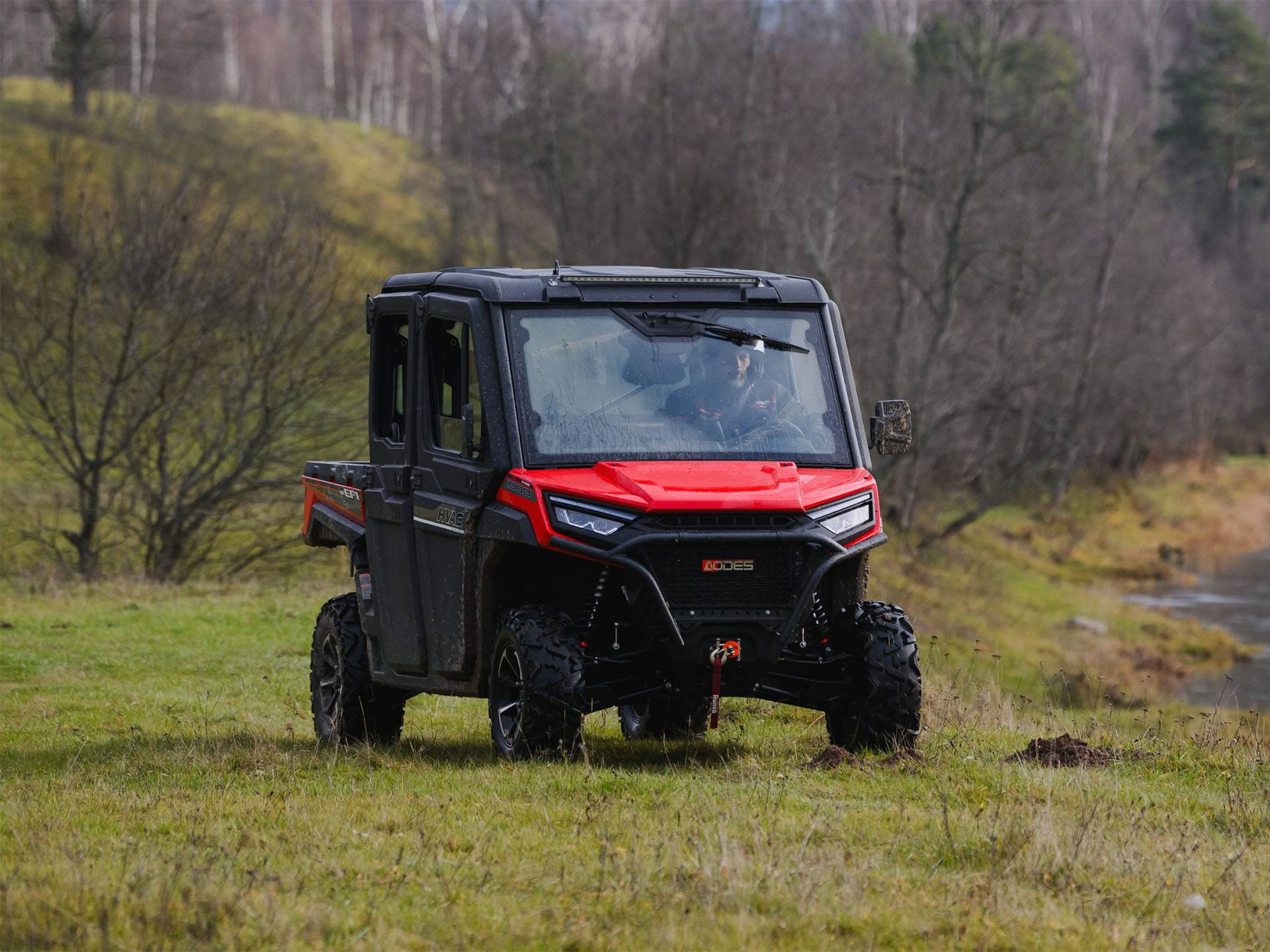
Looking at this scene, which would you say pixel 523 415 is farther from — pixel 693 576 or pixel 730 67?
pixel 730 67

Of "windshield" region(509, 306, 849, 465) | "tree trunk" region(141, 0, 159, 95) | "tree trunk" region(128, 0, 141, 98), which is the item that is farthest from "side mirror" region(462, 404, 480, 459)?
"tree trunk" region(141, 0, 159, 95)

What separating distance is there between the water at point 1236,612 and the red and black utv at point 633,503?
1360 centimetres

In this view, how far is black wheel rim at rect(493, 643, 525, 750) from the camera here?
28.3ft

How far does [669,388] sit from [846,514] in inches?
44.2

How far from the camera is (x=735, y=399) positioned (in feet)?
29.3

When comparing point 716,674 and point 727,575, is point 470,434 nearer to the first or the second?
point 727,575

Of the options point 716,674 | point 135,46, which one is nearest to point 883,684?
point 716,674

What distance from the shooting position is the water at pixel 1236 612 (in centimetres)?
2408

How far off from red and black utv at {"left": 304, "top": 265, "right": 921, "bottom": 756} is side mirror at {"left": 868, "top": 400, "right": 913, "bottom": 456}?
1cm

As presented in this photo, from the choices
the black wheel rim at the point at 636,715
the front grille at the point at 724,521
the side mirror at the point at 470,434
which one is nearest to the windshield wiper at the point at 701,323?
the side mirror at the point at 470,434

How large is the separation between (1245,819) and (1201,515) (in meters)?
42.1

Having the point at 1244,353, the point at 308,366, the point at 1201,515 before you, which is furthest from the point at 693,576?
the point at 1244,353

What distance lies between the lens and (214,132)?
208 ft

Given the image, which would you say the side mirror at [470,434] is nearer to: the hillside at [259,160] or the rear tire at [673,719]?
the rear tire at [673,719]
